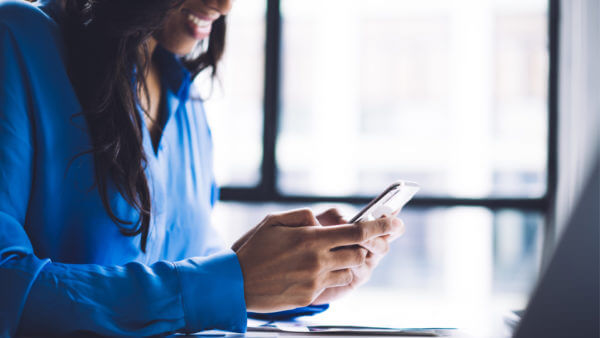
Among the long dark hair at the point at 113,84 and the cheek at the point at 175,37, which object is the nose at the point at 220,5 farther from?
the long dark hair at the point at 113,84

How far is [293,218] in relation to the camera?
0.76 meters

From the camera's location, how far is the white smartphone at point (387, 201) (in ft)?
2.57

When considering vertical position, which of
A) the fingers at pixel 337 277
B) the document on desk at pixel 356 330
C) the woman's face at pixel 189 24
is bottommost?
the document on desk at pixel 356 330

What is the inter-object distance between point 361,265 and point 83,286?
476 mm

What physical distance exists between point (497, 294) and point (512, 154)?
905mm

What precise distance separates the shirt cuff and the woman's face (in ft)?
1.90

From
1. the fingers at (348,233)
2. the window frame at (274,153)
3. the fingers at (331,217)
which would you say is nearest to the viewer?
the fingers at (348,233)

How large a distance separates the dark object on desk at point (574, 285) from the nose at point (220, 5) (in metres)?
0.85

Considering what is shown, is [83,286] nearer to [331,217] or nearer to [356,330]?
[356,330]

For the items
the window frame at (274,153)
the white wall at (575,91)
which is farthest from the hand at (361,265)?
the white wall at (575,91)

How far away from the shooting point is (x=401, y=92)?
3.77m

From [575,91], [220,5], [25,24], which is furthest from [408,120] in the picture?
[25,24]

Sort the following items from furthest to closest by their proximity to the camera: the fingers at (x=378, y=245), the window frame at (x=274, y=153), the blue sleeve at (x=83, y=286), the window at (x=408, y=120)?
the window at (x=408, y=120) → the window frame at (x=274, y=153) → the fingers at (x=378, y=245) → the blue sleeve at (x=83, y=286)

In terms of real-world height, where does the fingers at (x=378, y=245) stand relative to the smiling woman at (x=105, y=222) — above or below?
below
